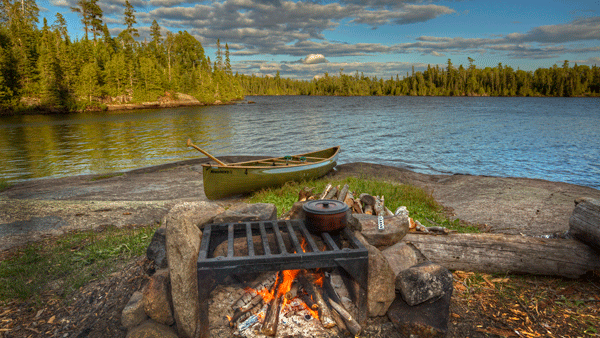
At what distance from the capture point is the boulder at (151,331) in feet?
11.4

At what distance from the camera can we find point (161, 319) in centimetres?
372

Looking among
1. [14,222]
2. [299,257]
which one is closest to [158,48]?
[14,222]

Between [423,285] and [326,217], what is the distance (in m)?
1.49

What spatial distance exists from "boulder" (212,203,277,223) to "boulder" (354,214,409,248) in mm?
1416

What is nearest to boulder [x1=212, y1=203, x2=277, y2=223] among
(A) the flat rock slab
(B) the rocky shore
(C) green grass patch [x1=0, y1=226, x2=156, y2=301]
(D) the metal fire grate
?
(D) the metal fire grate

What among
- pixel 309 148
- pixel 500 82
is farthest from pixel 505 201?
pixel 500 82

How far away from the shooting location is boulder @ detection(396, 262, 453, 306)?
398cm

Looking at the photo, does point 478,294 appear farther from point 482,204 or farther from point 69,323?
point 482,204

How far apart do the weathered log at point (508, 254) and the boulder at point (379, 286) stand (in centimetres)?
137

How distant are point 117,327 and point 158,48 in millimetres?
111202

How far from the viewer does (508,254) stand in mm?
5031

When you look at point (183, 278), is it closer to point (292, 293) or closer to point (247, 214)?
point (292, 293)

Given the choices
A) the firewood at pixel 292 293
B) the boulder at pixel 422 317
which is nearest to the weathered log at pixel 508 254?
the boulder at pixel 422 317

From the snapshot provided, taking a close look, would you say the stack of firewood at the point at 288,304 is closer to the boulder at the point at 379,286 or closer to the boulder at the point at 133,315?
the boulder at the point at 379,286
